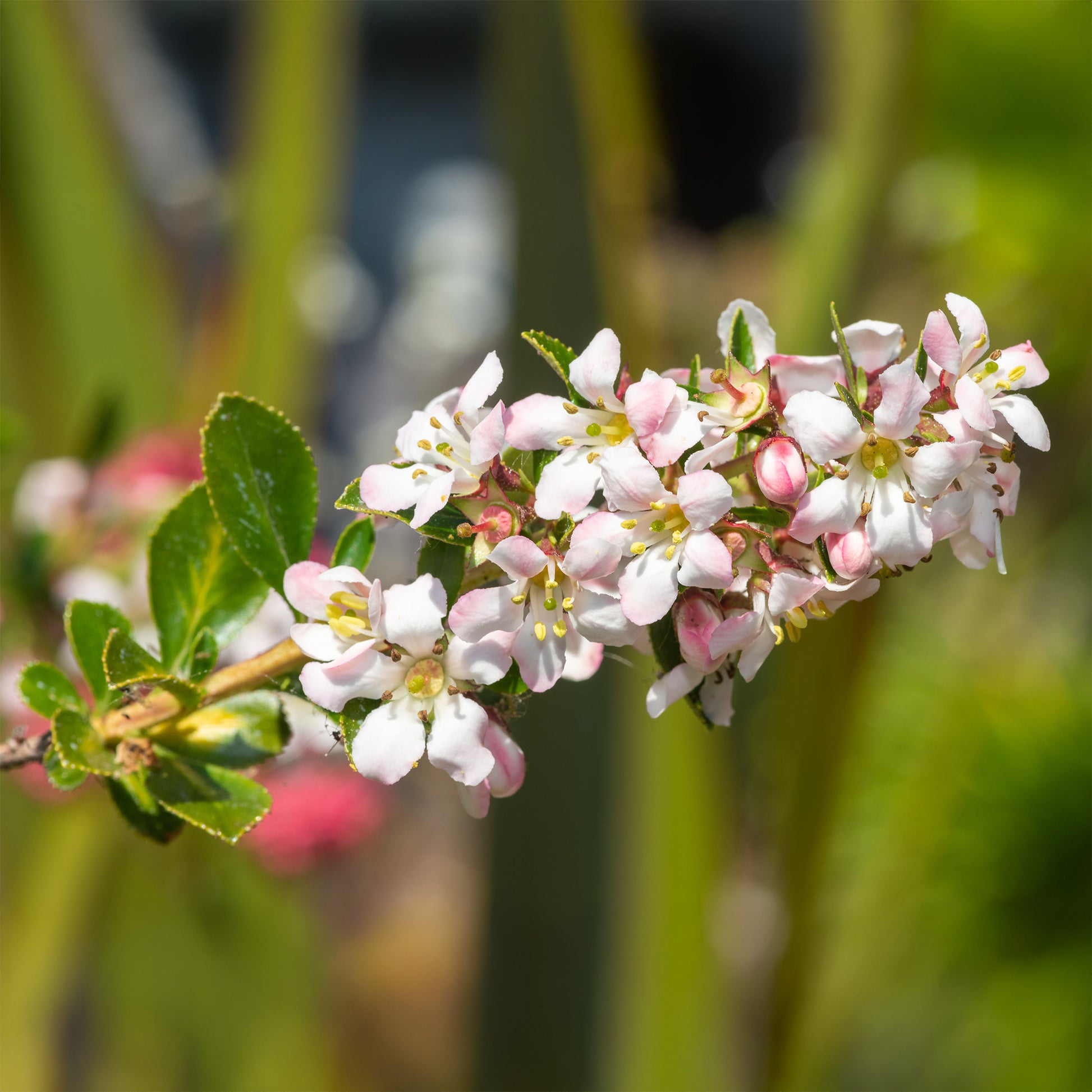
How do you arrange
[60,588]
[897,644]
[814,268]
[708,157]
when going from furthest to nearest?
[708,157], [897,644], [814,268], [60,588]

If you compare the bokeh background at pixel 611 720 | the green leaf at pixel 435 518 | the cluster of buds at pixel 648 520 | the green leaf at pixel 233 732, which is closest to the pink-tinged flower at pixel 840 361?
the cluster of buds at pixel 648 520

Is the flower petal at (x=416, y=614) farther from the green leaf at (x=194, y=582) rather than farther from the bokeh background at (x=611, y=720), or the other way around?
the bokeh background at (x=611, y=720)

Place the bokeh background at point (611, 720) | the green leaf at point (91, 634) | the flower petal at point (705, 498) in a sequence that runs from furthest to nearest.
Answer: the bokeh background at point (611, 720) < the green leaf at point (91, 634) < the flower petal at point (705, 498)

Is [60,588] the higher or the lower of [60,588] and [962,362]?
the lower

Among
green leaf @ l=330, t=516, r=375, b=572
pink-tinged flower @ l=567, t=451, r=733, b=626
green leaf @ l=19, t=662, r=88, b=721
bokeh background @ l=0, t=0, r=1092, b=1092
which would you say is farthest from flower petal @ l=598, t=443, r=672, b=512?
bokeh background @ l=0, t=0, r=1092, b=1092

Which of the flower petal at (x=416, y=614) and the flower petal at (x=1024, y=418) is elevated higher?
the flower petal at (x=1024, y=418)

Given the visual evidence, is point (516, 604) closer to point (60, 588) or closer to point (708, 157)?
point (60, 588)

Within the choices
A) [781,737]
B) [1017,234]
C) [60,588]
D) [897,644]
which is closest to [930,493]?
[60,588]
